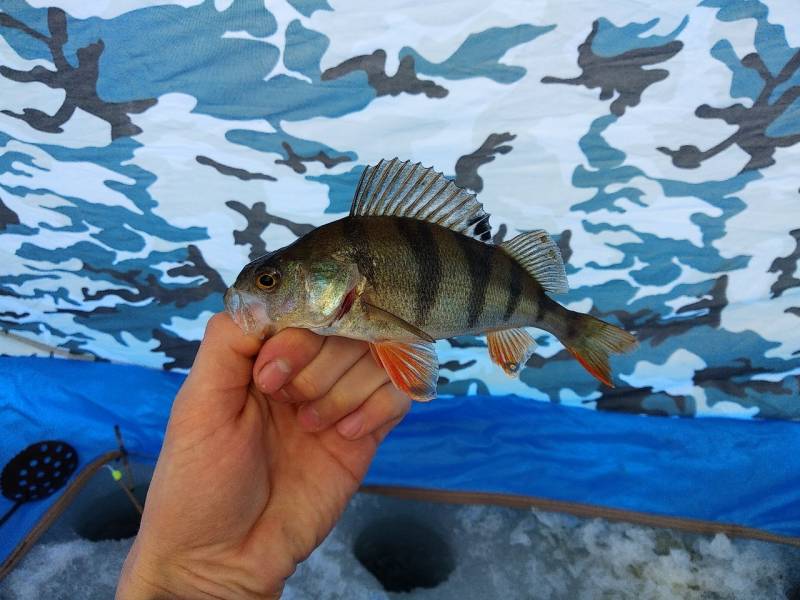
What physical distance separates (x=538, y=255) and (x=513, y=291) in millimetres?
85

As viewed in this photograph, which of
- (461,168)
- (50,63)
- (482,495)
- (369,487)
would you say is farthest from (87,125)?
(482,495)

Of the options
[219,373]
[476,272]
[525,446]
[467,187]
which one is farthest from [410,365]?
[525,446]

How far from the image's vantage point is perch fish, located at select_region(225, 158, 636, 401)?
0.79 metres

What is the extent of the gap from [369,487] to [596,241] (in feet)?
3.49

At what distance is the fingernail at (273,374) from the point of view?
30.9 inches

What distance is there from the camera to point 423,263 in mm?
829

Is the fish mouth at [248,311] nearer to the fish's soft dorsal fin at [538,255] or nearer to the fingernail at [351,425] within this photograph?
the fingernail at [351,425]

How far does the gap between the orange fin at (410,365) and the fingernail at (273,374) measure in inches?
5.6

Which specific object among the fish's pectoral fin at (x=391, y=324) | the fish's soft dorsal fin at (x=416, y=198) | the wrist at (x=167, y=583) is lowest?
the wrist at (x=167, y=583)

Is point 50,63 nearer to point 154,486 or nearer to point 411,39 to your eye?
point 411,39

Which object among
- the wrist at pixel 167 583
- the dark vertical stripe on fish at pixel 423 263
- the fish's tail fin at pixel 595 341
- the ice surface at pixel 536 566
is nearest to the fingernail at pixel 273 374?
the dark vertical stripe on fish at pixel 423 263

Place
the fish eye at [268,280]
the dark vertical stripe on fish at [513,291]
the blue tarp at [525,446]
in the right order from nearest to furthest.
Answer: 1. the fish eye at [268,280]
2. the dark vertical stripe on fish at [513,291]
3. the blue tarp at [525,446]

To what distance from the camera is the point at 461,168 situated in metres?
1.53

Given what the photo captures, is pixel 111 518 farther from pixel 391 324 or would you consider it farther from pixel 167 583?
pixel 391 324
